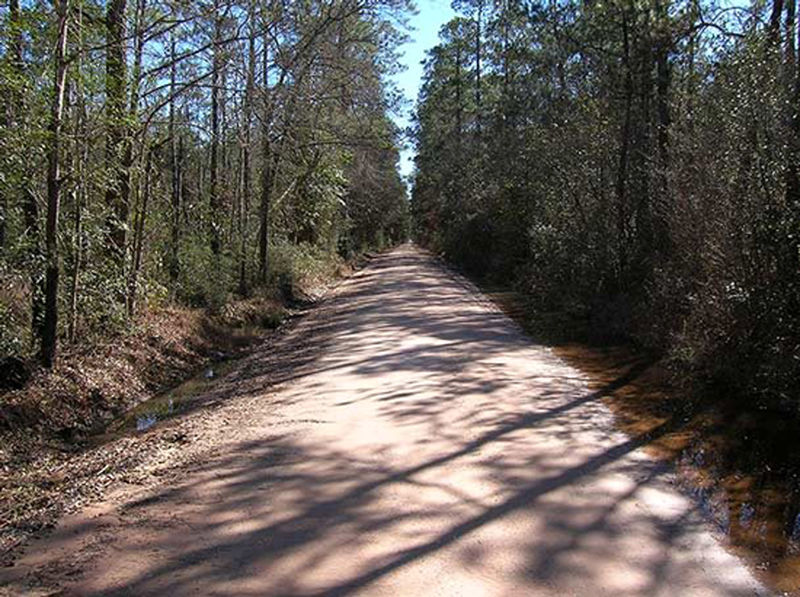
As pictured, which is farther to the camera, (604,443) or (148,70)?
(148,70)

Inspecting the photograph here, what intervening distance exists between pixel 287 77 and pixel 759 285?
15.7 metres

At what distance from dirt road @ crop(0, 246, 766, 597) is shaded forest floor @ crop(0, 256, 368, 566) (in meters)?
0.49

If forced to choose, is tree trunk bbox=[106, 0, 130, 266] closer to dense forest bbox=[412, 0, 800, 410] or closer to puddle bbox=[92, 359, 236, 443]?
puddle bbox=[92, 359, 236, 443]

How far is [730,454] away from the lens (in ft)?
23.3

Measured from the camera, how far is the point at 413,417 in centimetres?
799

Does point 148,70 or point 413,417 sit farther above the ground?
point 148,70

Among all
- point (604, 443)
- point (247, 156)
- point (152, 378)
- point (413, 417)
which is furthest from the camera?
point (247, 156)

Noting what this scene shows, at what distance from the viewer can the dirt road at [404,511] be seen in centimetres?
434

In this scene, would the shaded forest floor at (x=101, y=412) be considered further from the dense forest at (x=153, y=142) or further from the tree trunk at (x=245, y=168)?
the tree trunk at (x=245, y=168)

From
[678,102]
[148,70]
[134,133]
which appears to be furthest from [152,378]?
[678,102]

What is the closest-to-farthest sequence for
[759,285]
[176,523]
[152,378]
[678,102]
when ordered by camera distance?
[176,523]
[759,285]
[152,378]
[678,102]

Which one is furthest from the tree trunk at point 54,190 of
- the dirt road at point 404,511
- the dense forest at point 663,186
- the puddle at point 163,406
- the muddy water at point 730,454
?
the dense forest at point 663,186

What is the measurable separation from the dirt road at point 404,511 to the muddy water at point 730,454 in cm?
26

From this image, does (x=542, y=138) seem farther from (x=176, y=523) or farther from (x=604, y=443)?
(x=176, y=523)
